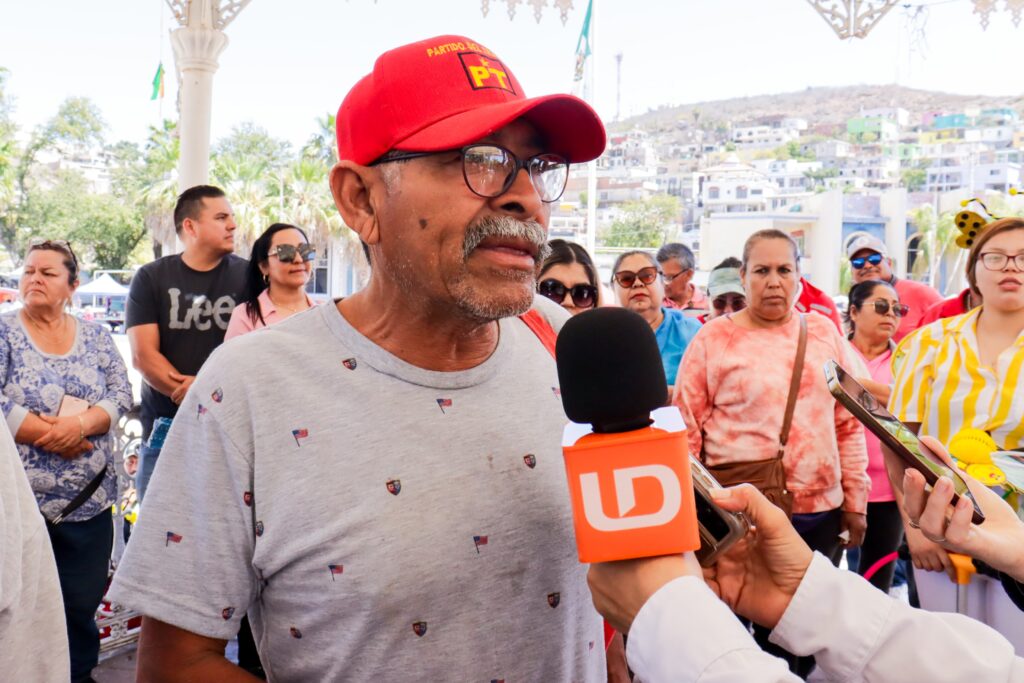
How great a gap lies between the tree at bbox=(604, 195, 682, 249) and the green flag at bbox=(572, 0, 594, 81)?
2228 cm

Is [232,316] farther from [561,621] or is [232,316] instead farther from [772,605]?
[772,605]

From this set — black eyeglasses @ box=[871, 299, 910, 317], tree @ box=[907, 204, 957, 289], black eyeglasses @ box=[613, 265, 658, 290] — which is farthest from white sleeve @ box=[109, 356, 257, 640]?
tree @ box=[907, 204, 957, 289]

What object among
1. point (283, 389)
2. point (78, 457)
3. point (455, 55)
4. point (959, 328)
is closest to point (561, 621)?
point (283, 389)

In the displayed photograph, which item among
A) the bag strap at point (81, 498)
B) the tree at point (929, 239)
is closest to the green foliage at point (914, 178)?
the tree at point (929, 239)

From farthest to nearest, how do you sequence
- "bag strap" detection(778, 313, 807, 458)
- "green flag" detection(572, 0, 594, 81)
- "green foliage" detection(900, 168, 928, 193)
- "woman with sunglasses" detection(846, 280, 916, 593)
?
"green foliage" detection(900, 168, 928, 193) < "green flag" detection(572, 0, 594, 81) < "woman with sunglasses" detection(846, 280, 916, 593) < "bag strap" detection(778, 313, 807, 458)

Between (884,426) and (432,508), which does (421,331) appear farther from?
(884,426)

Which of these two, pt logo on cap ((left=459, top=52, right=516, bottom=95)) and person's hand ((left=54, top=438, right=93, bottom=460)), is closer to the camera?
pt logo on cap ((left=459, top=52, right=516, bottom=95))

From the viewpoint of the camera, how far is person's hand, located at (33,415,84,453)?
3.18 m

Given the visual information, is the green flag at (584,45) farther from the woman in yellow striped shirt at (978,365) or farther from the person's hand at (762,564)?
the person's hand at (762,564)

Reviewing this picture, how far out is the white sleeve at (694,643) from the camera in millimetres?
817

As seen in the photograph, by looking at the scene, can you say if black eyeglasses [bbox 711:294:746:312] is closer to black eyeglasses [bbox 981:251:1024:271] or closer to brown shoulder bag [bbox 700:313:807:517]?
brown shoulder bag [bbox 700:313:807:517]

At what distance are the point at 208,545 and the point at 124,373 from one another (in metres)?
2.89

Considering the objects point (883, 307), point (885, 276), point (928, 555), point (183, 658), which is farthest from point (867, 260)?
point (183, 658)

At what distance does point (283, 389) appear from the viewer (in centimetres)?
118
